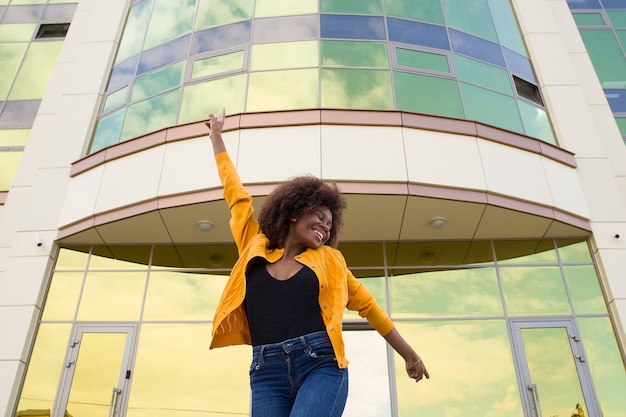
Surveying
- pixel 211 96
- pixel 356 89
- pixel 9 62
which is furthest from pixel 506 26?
pixel 9 62

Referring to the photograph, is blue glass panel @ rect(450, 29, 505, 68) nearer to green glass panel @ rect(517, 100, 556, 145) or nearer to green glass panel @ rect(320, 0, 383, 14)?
green glass panel @ rect(517, 100, 556, 145)

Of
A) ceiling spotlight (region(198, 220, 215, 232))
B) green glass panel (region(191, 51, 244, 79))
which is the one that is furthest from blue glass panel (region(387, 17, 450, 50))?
ceiling spotlight (region(198, 220, 215, 232))

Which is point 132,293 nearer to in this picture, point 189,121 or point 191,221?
point 191,221

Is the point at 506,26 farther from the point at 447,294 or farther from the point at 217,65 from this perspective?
the point at 217,65

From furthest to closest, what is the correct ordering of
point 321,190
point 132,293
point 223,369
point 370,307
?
point 132,293
point 223,369
point 321,190
point 370,307

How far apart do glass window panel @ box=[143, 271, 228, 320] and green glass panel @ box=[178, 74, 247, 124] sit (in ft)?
9.11

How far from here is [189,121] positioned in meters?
9.46

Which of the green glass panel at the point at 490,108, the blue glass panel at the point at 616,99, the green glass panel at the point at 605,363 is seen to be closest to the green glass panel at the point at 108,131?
the green glass panel at the point at 490,108

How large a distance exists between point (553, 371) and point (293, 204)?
724 cm

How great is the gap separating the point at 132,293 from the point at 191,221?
1.74m

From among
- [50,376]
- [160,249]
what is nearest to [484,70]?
[160,249]

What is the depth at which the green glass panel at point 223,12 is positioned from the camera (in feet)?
34.3

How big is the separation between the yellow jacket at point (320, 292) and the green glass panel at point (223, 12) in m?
8.41

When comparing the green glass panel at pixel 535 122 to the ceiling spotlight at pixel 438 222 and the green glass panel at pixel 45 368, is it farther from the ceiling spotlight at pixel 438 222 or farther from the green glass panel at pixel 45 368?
the green glass panel at pixel 45 368
